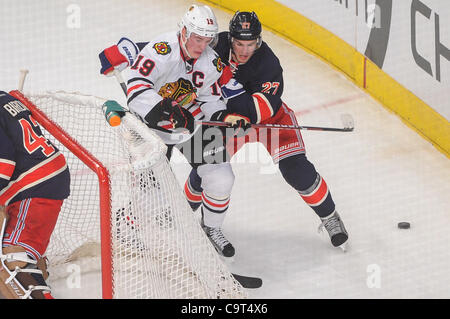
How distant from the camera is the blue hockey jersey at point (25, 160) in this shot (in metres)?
3.04

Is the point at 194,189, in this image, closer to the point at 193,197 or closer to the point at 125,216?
the point at 193,197

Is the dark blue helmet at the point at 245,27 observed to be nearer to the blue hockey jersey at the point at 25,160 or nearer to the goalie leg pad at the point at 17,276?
the blue hockey jersey at the point at 25,160

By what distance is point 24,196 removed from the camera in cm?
311

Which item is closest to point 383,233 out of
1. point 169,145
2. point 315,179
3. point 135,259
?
point 315,179

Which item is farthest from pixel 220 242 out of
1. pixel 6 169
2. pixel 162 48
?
pixel 6 169

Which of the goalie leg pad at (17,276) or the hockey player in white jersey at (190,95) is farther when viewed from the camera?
the hockey player in white jersey at (190,95)

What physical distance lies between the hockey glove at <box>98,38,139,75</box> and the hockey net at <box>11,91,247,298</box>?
0.30 metres

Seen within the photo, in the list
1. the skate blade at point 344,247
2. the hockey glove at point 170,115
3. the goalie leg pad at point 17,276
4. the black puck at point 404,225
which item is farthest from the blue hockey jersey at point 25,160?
the black puck at point 404,225

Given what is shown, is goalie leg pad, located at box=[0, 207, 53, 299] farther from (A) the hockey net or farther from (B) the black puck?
(B) the black puck

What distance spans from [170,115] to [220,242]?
2.16 feet

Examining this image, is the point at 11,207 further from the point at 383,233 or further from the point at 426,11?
the point at 426,11

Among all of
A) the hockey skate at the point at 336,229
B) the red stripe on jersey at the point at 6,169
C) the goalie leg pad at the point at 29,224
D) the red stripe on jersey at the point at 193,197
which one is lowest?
the hockey skate at the point at 336,229

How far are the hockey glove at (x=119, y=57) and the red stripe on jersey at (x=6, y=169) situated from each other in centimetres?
87

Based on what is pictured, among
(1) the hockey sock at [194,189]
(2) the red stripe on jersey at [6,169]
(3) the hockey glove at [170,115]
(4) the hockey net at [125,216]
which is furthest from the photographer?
(1) the hockey sock at [194,189]
